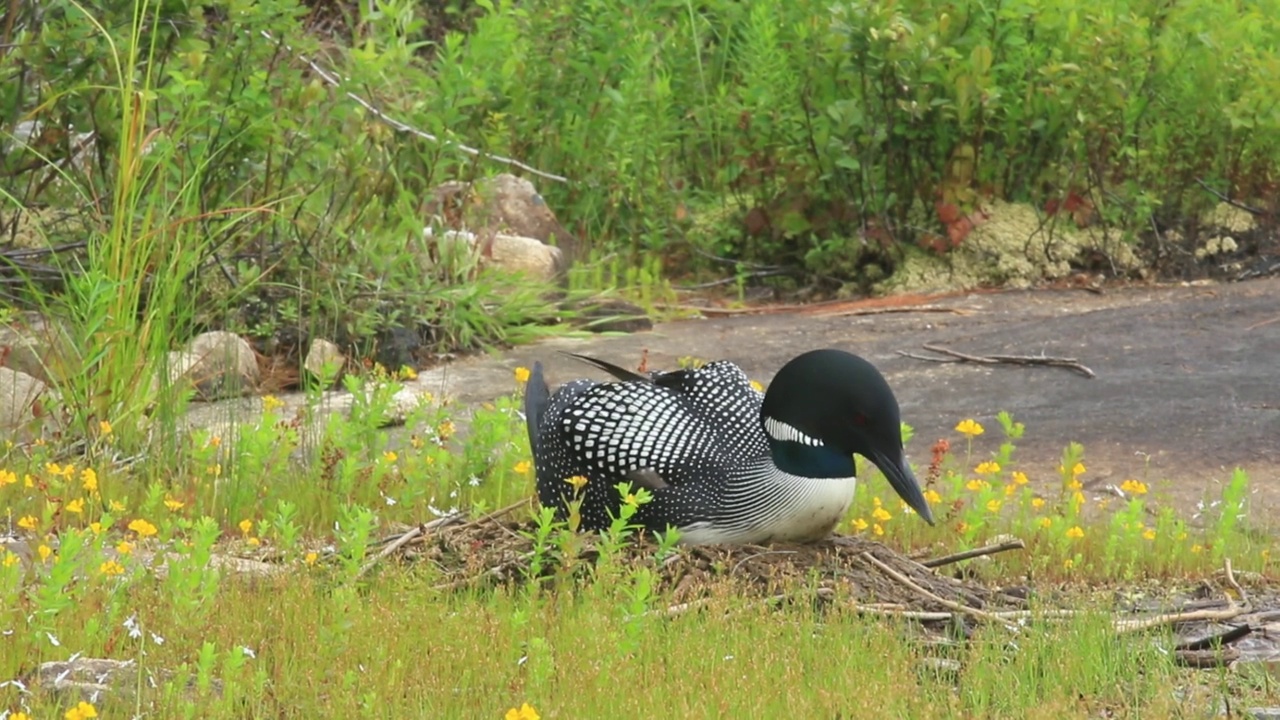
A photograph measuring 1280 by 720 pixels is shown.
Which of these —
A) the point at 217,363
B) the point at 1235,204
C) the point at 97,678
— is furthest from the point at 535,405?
the point at 1235,204

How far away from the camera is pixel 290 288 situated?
329 inches

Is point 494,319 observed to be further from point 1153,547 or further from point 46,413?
point 1153,547

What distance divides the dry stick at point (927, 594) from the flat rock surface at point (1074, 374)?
1.51m

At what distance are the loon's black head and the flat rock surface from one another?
153cm

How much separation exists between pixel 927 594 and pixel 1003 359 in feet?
11.6

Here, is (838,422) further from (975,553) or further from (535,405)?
(535,405)

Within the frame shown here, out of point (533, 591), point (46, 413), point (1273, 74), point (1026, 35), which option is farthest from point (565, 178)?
point (533, 591)

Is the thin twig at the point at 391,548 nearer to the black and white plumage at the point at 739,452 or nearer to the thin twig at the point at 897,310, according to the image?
the black and white plumage at the point at 739,452

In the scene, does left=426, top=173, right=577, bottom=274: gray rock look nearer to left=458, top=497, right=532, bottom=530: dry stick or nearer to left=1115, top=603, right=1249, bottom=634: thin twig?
left=458, top=497, right=532, bottom=530: dry stick

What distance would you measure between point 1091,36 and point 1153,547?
4809mm

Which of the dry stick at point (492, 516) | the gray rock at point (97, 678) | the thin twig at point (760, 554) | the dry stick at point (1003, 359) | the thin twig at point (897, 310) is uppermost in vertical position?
the gray rock at point (97, 678)

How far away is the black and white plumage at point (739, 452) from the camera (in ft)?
16.6

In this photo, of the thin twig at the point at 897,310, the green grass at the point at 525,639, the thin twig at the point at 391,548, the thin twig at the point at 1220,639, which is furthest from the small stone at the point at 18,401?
the thin twig at the point at 897,310

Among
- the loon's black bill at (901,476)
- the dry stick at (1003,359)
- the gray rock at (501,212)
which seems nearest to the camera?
the loon's black bill at (901,476)
